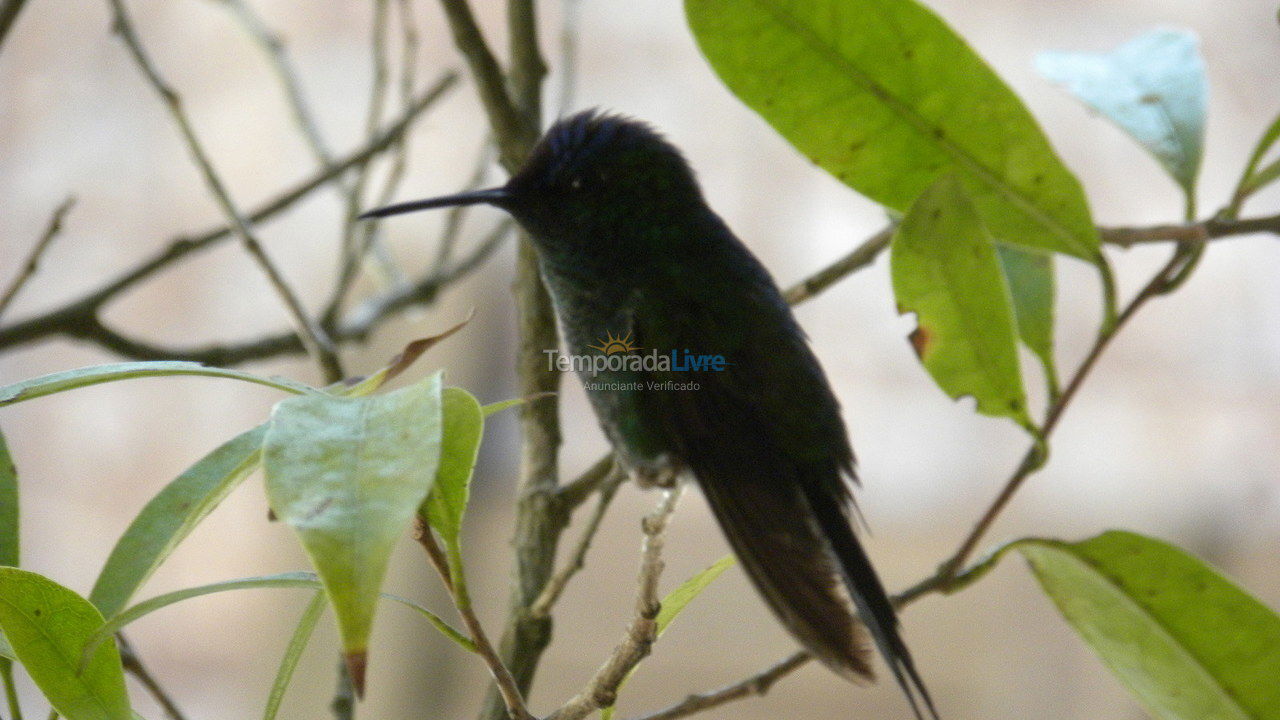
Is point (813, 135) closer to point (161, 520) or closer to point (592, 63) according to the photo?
point (161, 520)

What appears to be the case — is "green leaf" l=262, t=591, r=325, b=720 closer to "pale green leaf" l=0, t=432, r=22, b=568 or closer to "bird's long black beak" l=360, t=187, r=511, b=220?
"pale green leaf" l=0, t=432, r=22, b=568

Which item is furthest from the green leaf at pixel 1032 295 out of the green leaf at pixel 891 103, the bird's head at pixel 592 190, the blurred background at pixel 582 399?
the blurred background at pixel 582 399

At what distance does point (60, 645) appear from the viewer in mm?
555

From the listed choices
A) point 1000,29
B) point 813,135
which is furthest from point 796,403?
point 1000,29

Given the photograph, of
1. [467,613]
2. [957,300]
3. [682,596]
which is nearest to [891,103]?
[957,300]

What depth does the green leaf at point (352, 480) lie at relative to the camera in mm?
382

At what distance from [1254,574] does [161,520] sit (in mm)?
2200

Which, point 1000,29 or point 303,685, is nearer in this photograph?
point 303,685

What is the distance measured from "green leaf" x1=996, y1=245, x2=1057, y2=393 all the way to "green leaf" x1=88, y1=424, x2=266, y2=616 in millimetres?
590

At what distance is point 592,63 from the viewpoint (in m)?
2.32

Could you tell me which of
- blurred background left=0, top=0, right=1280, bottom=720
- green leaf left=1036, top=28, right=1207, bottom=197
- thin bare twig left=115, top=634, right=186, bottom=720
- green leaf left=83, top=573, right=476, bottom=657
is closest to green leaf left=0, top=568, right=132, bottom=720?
green leaf left=83, top=573, right=476, bottom=657

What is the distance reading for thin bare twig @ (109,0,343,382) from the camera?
93cm

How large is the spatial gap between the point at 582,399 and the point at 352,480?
159 centimetres

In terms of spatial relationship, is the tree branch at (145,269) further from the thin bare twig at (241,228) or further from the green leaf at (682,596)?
the green leaf at (682,596)
